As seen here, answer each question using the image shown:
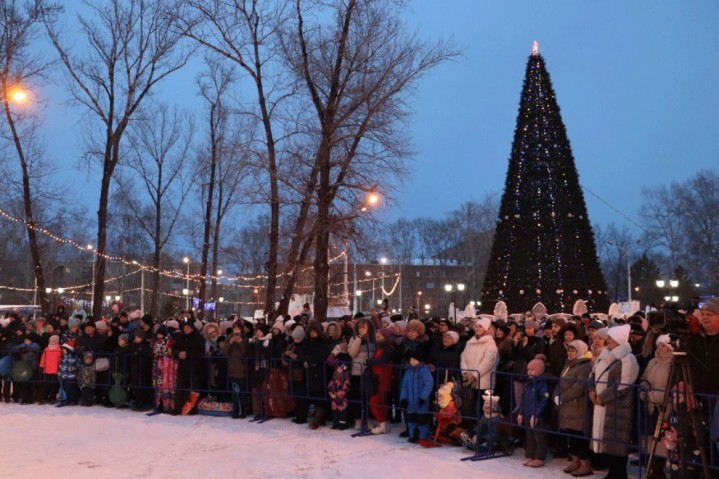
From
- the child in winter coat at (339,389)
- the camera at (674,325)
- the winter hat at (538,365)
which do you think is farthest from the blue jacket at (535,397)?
the child in winter coat at (339,389)

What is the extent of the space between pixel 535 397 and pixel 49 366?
10239 mm

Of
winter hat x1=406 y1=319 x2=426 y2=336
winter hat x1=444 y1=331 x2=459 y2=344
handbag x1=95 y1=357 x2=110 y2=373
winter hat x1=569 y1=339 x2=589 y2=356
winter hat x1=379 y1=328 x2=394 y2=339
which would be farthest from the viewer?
handbag x1=95 y1=357 x2=110 y2=373

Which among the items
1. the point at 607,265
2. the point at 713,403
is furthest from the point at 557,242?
the point at 607,265

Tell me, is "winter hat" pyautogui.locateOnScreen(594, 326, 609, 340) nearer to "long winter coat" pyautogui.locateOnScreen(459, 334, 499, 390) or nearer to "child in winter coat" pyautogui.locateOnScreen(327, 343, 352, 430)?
"long winter coat" pyautogui.locateOnScreen(459, 334, 499, 390)

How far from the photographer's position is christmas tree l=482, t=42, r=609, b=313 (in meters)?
21.7

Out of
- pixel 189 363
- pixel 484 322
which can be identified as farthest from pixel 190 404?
pixel 484 322

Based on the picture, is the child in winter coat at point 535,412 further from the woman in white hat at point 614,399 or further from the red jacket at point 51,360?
the red jacket at point 51,360

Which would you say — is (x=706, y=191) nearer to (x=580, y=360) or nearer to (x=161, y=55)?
(x=161, y=55)

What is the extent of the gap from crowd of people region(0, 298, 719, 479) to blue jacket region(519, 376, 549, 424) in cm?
1

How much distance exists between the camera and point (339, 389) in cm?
1160

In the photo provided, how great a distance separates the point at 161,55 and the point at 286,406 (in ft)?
53.4

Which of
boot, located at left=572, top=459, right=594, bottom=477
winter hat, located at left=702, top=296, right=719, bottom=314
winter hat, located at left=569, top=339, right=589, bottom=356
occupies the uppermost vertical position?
winter hat, located at left=702, top=296, right=719, bottom=314

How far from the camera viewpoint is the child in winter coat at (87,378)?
14438 millimetres

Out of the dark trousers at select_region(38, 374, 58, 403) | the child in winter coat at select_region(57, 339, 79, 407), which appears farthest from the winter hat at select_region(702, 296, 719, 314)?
the dark trousers at select_region(38, 374, 58, 403)
